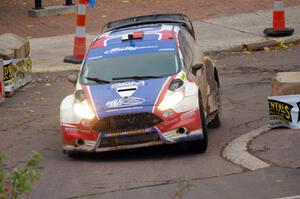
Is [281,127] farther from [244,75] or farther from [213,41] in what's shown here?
[213,41]

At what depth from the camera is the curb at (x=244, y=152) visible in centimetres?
1131

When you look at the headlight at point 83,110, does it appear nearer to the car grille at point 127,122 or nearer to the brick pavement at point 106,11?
the car grille at point 127,122

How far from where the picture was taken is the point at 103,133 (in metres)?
12.0

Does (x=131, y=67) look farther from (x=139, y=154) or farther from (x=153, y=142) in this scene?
(x=153, y=142)

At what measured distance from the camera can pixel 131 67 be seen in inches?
513

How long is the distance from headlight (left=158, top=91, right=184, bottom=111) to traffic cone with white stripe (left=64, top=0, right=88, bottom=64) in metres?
7.13

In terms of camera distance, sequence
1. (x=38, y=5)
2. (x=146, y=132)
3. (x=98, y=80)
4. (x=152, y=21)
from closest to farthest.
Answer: (x=146, y=132) < (x=98, y=80) < (x=152, y=21) < (x=38, y=5)

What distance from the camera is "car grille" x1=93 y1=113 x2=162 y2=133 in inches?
471

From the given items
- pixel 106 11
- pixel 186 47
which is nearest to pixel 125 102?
pixel 186 47

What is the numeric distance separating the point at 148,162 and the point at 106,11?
12304mm

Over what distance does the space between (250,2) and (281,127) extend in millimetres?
11618

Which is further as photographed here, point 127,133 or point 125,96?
point 125,96

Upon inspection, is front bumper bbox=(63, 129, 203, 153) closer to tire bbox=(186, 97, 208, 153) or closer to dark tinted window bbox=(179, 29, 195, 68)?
Result: tire bbox=(186, 97, 208, 153)

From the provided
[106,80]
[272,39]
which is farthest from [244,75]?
[106,80]
